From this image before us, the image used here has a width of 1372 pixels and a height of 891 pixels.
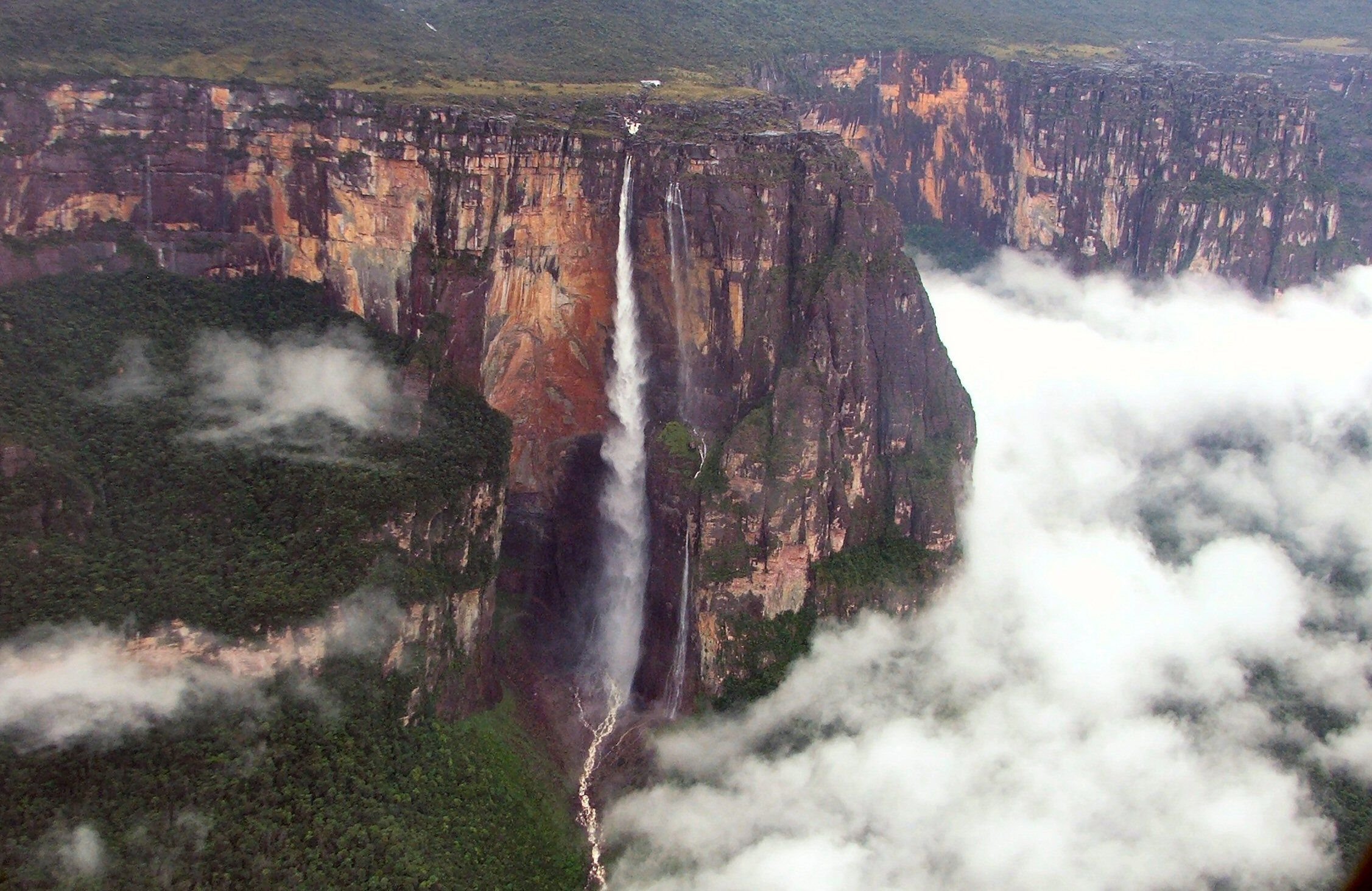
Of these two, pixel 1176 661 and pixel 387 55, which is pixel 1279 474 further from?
pixel 387 55

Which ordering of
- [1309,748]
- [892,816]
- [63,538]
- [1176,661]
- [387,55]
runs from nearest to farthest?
[63,538] < [892,816] < [1309,748] < [1176,661] < [387,55]

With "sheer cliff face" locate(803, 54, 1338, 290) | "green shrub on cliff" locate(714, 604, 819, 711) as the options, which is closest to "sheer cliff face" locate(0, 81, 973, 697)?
"green shrub on cliff" locate(714, 604, 819, 711)

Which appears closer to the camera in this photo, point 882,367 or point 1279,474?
point 882,367

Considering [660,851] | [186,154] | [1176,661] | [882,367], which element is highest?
[186,154]

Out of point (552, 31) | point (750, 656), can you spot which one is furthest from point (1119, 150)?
point (750, 656)

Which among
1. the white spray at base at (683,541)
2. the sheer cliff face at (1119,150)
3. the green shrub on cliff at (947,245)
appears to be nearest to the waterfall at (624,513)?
the white spray at base at (683,541)

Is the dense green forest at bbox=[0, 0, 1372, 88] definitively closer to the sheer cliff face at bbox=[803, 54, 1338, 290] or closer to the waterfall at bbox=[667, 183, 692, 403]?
the sheer cliff face at bbox=[803, 54, 1338, 290]

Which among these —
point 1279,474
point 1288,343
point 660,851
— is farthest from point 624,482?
point 1288,343
